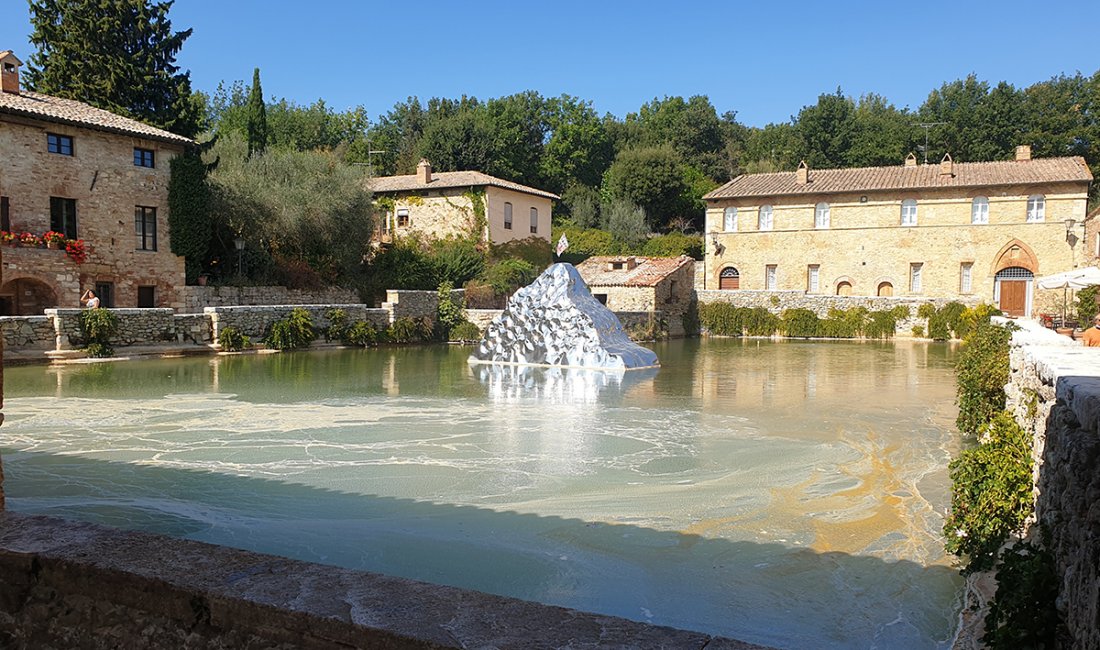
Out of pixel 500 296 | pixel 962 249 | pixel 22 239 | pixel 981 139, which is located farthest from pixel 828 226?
pixel 22 239

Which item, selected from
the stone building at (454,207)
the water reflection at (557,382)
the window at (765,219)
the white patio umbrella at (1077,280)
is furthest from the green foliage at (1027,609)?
the window at (765,219)

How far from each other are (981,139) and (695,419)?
49839 millimetres

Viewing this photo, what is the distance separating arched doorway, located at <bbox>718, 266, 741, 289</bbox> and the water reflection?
22073mm

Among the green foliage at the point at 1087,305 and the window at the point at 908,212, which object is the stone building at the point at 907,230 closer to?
the window at the point at 908,212

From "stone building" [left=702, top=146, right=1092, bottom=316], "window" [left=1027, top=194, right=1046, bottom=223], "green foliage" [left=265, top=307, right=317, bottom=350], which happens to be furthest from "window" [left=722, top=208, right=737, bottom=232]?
"green foliage" [left=265, top=307, right=317, bottom=350]

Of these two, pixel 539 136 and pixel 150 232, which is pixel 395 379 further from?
pixel 539 136

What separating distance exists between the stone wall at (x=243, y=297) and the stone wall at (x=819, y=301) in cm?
1755

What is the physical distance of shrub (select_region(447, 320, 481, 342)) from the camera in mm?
29625

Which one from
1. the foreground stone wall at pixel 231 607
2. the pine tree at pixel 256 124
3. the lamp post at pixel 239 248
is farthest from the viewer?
the pine tree at pixel 256 124

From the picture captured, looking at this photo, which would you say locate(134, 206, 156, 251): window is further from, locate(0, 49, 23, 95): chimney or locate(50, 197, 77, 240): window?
locate(0, 49, 23, 95): chimney

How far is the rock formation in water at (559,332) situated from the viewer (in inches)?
842

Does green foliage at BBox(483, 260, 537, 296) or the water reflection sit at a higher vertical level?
green foliage at BBox(483, 260, 537, 296)

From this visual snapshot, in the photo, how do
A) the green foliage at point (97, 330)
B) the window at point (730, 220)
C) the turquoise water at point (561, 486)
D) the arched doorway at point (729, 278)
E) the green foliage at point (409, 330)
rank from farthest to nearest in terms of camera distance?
the arched doorway at point (729, 278) → the window at point (730, 220) → the green foliage at point (409, 330) → the green foliage at point (97, 330) → the turquoise water at point (561, 486)

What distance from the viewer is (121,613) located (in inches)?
107
